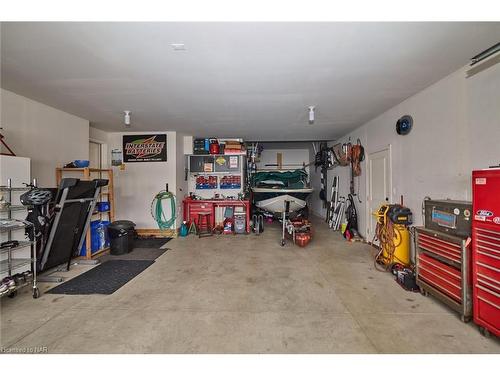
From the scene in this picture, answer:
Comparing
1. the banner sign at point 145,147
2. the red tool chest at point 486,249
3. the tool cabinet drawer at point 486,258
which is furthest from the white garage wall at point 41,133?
the tool cabinet drawer at point 486,258

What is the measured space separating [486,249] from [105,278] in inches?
176

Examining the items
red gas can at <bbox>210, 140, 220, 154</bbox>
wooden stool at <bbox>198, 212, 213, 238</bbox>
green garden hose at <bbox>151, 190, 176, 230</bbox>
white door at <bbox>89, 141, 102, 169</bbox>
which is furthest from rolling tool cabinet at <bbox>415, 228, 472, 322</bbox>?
white door at <bbox>89, 141, 102, 169</bbox>

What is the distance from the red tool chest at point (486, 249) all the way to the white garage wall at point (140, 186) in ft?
17.7

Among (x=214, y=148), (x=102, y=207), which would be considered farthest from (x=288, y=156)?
(x=102, y=207)

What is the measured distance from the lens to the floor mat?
150 inches

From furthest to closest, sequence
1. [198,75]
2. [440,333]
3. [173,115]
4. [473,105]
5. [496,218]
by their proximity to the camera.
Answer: [173,115] → [198,75] → [473,105] → [440,333] → [496,218]

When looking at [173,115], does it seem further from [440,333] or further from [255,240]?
[440,333]

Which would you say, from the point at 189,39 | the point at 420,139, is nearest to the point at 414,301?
the point at 420,139

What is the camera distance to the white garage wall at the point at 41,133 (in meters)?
2.97

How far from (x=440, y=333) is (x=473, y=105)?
7.92 feet

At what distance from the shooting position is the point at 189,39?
182 cm

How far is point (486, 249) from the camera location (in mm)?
1780

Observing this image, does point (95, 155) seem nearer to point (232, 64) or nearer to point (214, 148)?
point (214, 148)

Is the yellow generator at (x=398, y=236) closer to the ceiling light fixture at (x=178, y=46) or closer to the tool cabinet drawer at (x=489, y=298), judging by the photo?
the tool cabinet drawer at (x=489, y=298)
